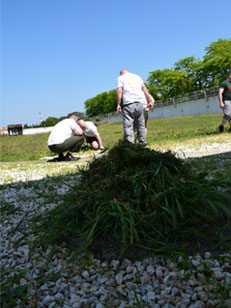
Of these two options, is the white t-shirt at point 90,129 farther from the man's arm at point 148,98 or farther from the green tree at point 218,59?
the green tree at point 218,59

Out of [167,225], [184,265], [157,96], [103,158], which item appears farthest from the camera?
[157,96]

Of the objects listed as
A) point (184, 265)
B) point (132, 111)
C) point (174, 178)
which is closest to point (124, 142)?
point (174, 178)

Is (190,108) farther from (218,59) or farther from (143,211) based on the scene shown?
(143,211)

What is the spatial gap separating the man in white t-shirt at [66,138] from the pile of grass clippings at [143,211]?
5.39 m

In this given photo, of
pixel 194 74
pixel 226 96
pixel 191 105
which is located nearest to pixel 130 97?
pixel 226 96

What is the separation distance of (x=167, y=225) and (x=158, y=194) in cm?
23

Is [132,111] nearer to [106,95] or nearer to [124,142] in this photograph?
[124,142]

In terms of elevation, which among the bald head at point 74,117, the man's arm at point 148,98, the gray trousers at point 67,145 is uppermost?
the man's arm at point 148,98

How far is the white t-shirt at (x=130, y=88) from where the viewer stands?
653 cm

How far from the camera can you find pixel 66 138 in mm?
7883

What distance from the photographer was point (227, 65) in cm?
4600

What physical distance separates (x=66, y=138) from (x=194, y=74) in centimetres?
5765

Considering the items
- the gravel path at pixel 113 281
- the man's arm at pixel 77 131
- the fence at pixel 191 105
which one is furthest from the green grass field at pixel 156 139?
the fence at pixel 191 105

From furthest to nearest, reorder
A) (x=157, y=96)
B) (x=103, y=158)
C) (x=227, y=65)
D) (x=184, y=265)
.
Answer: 1. (x=157, y=96)
2. (x=227, y=65)
3. (x=103, y=158)
4. (x=184, y=265)
